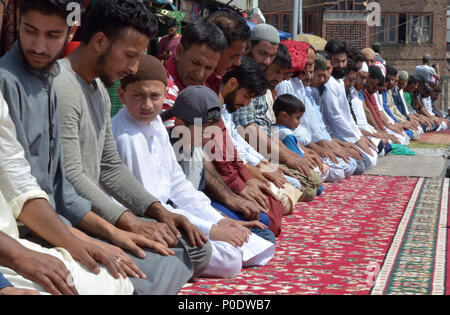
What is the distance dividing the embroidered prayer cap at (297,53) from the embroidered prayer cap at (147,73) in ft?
11.5

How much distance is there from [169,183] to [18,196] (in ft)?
4.62

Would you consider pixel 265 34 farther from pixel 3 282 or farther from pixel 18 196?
pixel 3 282

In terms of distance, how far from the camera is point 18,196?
270cm

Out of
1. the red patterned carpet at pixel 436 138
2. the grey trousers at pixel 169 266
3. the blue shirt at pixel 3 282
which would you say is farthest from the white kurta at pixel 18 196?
the red patterned carpet at pixel 436 138

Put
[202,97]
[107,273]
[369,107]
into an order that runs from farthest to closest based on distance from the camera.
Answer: [369,107] < [202,97] < [107,273]

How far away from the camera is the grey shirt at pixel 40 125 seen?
2838 mm

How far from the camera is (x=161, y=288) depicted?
3.14m

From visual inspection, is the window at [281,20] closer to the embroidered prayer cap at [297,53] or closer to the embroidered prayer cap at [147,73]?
the embroidered prayer cap at [297,53]

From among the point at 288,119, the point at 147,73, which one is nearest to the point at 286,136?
the point at 288,119

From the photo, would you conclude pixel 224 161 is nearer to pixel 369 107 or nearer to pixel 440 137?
pixel 369 107

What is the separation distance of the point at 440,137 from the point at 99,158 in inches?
485

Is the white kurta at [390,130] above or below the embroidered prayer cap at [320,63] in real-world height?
below

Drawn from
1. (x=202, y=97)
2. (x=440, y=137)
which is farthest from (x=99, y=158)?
(x=440, y=137)

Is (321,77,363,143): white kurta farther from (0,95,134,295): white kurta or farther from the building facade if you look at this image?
the building facade
